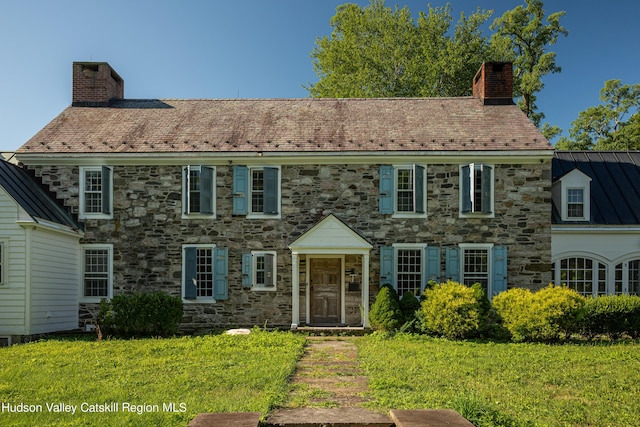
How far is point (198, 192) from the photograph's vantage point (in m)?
16.1

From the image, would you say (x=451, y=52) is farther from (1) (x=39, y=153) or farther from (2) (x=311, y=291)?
(1) (x=39, y=153)

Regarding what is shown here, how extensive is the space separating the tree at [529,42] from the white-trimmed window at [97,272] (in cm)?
2217

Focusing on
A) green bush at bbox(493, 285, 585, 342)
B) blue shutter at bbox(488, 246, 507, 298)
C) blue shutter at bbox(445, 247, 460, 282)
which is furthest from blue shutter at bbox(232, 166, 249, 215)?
green bush at bbox(493, 285, 585, 342)

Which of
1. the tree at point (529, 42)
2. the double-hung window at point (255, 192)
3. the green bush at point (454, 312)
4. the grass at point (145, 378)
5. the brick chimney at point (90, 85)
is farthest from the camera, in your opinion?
the tree at point (529, 42)

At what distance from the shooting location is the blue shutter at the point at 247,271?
16000 mm

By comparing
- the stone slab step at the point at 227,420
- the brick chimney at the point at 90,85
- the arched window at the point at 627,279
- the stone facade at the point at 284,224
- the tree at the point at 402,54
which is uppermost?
the tree at the point at 402,54

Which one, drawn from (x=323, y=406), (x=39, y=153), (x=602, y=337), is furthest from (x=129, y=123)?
(x=602, y=337)

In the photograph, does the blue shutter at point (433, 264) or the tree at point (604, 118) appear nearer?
the blue shutter at point (433, 264)

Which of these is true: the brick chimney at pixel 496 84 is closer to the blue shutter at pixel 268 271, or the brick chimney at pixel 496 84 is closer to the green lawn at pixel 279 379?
the green lawn at pixel 279 379

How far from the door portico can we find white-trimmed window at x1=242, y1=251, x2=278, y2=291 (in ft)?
2.30

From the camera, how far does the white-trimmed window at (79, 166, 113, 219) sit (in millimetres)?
16188

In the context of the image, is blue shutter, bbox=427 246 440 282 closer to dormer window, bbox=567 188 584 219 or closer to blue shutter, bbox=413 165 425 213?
blue shutter, bbox=413 165 425 213

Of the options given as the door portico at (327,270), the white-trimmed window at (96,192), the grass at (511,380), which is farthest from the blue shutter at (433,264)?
the white-trimmed window at (96,192)

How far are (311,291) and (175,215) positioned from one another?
455 cm
